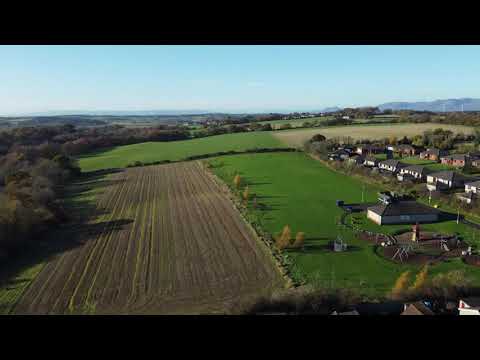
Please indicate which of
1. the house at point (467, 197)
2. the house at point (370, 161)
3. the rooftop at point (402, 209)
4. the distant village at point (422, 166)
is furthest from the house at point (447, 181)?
the house at point (370, 161)

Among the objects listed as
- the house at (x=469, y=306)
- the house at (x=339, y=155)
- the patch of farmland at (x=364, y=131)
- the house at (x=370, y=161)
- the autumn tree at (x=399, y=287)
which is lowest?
the autumn tree at (x=399, y=287)

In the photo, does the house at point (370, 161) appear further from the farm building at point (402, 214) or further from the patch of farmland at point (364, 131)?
the farm building at point (402, 214)

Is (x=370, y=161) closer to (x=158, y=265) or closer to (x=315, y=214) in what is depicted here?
(x=315, y=214)

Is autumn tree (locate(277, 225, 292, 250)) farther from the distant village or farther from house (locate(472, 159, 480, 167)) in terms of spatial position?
house (locate(472, 159, 480, 167))

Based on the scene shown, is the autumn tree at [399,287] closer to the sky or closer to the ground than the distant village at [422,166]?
closer to the ground

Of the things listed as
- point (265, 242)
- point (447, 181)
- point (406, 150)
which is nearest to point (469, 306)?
point (265, 242)
